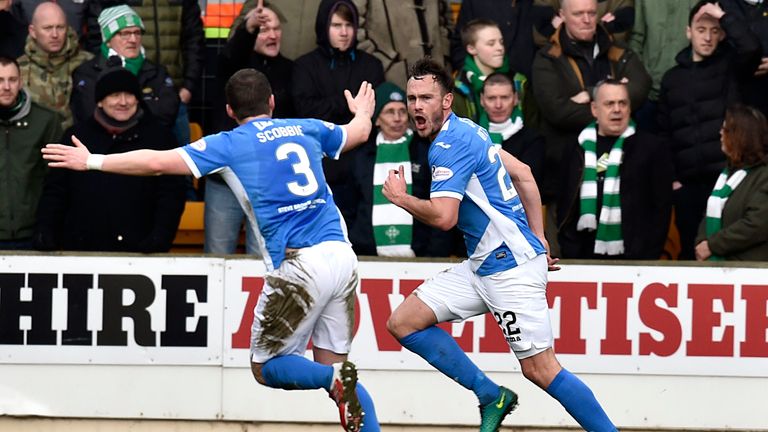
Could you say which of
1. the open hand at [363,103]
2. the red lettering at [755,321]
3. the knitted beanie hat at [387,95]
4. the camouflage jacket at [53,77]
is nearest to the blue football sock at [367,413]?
the open hand at [363,103]

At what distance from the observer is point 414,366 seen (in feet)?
31.7

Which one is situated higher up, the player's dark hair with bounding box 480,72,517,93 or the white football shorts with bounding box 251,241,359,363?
the player's dark hair with bounding box 480,72,517,93

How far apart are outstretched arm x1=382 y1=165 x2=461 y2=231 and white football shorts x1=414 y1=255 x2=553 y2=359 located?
1.77 feet

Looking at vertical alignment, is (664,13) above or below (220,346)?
above

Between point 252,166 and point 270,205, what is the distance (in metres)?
0.22

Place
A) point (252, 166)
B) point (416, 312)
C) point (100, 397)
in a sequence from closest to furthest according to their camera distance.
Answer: point (252, 166) → point (416, 312) → point (100, 397)

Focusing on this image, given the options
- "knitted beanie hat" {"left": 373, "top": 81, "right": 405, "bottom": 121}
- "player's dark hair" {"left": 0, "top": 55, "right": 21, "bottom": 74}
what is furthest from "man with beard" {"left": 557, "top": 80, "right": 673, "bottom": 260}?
"player's dark hair" {"left": 0, "top": 55, "right": 21, "bottom": 74}

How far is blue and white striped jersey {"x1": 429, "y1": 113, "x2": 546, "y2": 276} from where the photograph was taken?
792cm

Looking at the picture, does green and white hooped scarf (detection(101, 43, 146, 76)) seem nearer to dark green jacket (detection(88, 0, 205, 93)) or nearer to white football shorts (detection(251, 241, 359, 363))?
dark green jacket (detection(88, 0, 205, 93))

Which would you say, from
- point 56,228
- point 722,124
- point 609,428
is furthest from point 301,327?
point 722,124

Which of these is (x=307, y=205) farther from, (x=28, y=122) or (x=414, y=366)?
(x=28, y=122)

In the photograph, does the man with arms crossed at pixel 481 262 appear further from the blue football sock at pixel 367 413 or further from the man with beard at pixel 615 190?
the man with beard at pixel 615 190

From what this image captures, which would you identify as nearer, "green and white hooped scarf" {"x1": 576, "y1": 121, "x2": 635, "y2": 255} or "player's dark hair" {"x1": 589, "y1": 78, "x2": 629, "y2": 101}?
"green and white hooped scarf" {"x1": 576, "y1": 121, "x2": 635, "y2": 255}

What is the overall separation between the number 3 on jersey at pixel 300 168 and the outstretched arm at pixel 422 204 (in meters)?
0.41
